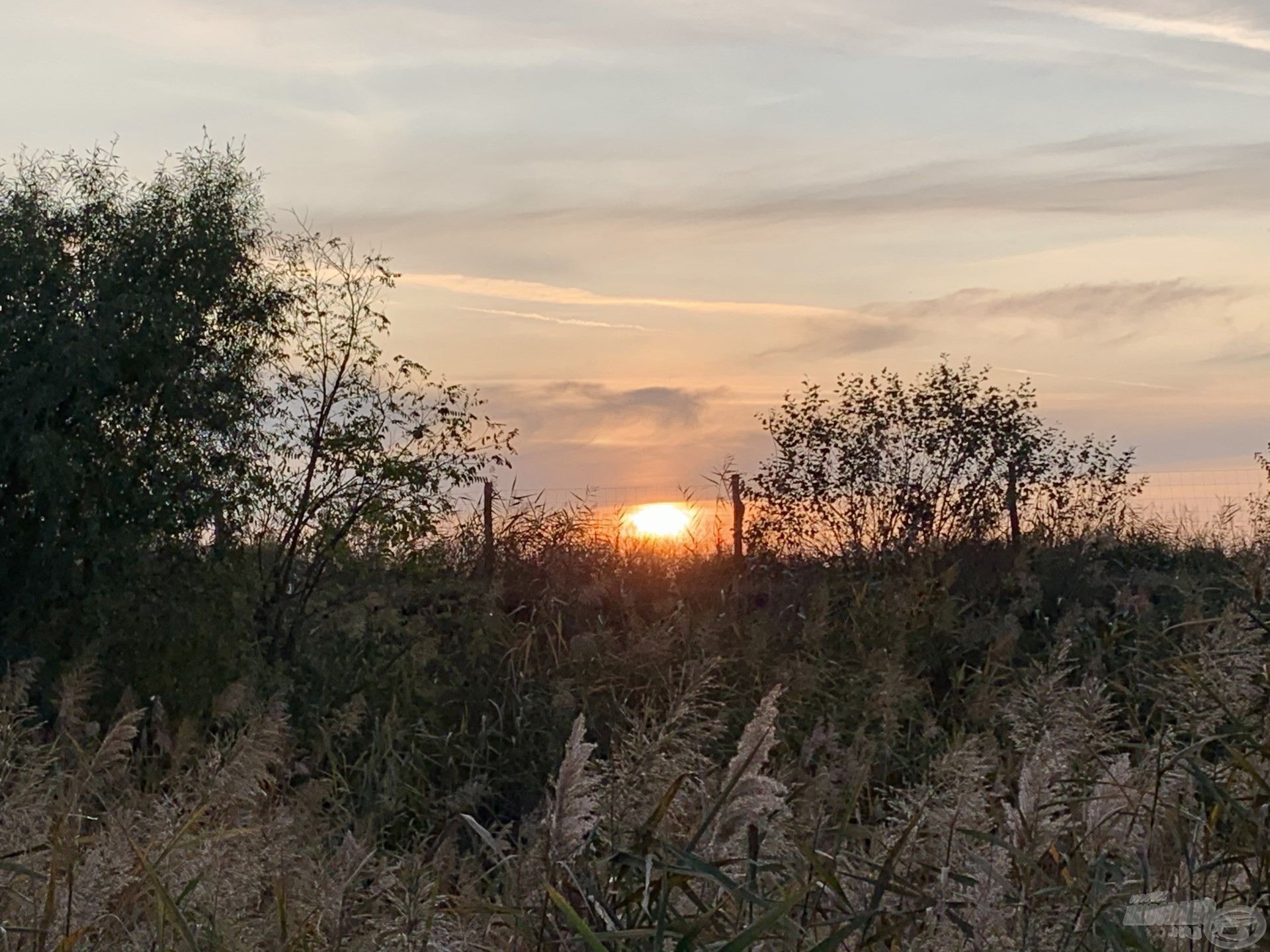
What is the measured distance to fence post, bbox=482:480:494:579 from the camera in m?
10.8

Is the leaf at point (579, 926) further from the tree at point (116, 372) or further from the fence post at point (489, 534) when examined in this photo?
the fence post at point (489, 534)

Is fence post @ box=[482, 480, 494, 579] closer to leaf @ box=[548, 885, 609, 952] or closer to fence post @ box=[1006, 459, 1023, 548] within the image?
fence post @ box=[1006, 459, 1023, 548]

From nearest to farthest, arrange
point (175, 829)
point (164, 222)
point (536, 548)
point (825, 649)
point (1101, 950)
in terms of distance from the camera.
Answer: point (1101, 950) < point (175, 829) < point (825, 649) < point (164, 222) < point (536, 548)

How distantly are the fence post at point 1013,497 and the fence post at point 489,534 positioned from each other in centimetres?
522

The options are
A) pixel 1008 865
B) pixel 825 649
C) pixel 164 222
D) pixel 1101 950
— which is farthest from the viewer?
pixel 164 222

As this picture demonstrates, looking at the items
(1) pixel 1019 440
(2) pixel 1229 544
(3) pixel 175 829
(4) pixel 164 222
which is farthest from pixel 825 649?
(2) pixel 1229 544

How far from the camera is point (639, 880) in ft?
7.50

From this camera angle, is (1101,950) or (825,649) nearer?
(1101,950)

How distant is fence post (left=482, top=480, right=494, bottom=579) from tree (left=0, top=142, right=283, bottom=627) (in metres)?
2.58

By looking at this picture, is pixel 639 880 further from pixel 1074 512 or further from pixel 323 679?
pixel 1074 512

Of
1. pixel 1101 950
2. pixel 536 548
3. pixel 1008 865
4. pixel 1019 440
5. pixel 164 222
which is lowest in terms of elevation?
pixel 1101 950

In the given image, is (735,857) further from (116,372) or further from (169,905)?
(116,372)

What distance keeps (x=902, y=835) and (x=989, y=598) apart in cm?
881

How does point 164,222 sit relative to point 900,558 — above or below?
above
